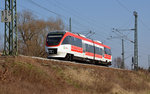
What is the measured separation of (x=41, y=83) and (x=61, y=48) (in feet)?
29.6

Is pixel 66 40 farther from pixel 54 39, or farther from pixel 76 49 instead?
pixel 76 49

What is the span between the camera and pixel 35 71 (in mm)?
16078

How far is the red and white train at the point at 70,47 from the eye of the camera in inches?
943

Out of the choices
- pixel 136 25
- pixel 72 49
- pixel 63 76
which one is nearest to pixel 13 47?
pixel 63 76

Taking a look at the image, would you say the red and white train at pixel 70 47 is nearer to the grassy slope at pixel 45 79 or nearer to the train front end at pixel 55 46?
the train front end at pixel 55 46

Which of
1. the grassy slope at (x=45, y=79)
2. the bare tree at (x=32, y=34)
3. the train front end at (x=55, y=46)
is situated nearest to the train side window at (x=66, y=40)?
the train front end at (x=55, y=46)

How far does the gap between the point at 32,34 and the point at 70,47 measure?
2299cm

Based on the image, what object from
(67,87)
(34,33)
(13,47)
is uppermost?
(34,33)

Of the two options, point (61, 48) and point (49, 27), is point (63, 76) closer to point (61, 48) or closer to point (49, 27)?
point (61, 48)

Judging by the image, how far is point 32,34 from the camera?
4706cm

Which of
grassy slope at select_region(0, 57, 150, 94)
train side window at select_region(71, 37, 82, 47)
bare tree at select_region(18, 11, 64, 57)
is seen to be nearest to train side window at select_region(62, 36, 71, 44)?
train side window at select_region(71, 37, 82, 47)

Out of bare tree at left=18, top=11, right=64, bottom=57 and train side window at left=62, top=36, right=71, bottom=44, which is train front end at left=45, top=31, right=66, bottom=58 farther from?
bare tree at left=18, top=11, right=64, bottom=57

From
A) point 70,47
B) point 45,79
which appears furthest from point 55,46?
point 45,79

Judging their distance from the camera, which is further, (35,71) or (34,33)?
(34,33)
